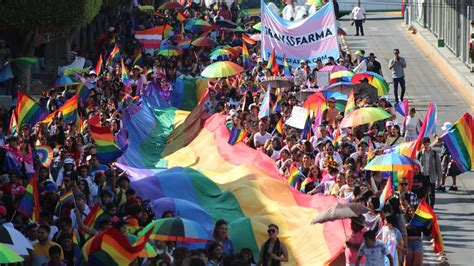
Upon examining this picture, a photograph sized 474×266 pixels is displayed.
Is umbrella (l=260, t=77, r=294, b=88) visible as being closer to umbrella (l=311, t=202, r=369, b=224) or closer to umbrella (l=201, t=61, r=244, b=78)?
umbrella (l=201, t=61, r=244, b=78)

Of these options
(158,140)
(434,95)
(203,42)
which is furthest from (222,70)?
(203,42)

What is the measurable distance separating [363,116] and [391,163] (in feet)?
14.0

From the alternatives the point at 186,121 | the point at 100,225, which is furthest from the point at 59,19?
the point at 100,225

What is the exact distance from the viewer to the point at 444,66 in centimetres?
4762

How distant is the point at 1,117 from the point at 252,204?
6223 mm

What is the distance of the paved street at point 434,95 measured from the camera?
2396 centimetres

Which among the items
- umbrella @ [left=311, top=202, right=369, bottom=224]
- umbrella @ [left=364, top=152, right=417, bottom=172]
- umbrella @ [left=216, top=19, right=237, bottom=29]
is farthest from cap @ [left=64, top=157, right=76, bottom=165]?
umbrella @ [left=216, top=19, right=237, bottom=29]

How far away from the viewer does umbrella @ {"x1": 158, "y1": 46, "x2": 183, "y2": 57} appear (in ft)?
137

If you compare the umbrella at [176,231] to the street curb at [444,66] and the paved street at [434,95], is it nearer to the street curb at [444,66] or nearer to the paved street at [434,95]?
the paved street at [434,95]

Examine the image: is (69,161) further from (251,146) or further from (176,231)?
(251,146)

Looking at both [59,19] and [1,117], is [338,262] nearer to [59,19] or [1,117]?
[1,117]

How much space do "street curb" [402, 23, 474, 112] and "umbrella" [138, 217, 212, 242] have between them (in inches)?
846

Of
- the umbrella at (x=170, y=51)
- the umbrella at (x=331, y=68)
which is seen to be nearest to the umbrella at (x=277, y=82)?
the umbrella at (x=331, y=68)

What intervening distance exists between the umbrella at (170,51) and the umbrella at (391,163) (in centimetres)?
1928
